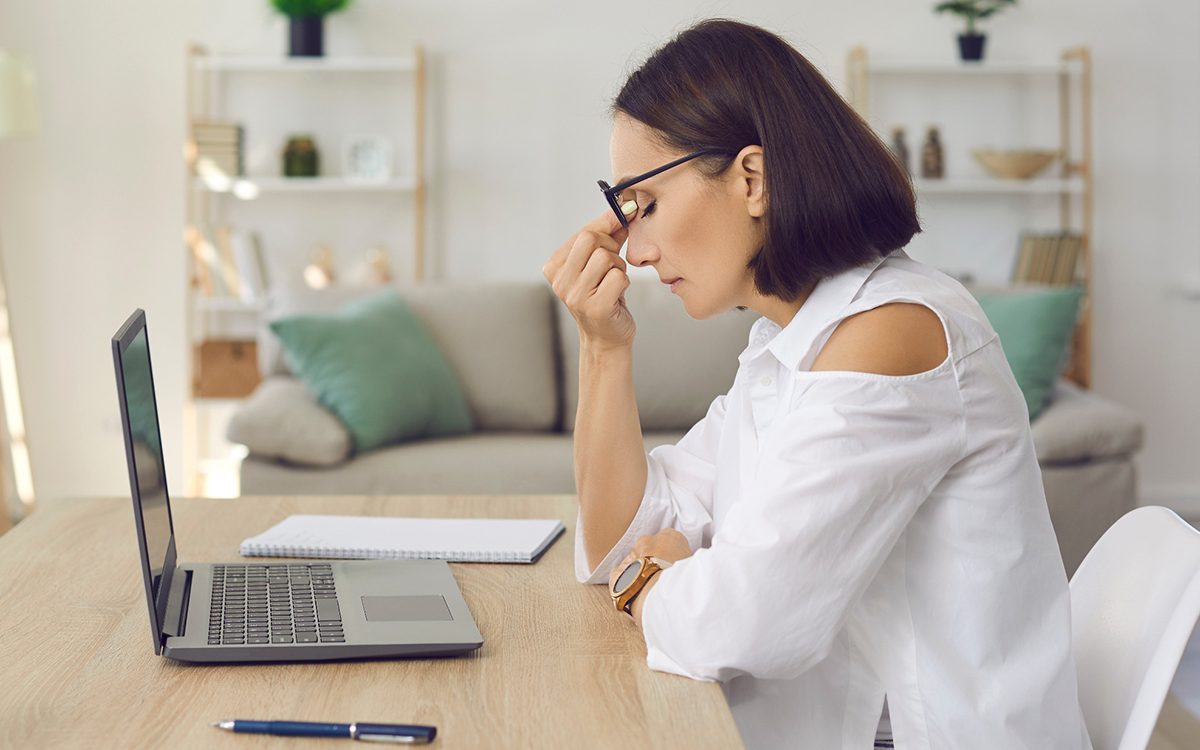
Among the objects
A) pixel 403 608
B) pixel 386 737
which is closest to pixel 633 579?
pixel 403 608

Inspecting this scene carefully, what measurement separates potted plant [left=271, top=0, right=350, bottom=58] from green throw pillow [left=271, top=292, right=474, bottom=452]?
47.6 inches

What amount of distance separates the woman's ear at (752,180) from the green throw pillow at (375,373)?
1802mm

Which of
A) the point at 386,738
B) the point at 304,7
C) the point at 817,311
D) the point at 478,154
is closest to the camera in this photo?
the point at 386,738

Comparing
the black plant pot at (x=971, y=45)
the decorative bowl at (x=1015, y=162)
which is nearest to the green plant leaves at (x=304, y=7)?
the black plant pot at (x=971, y=45)

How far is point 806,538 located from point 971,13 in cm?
335

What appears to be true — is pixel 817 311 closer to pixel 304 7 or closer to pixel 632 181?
pixel 632 181

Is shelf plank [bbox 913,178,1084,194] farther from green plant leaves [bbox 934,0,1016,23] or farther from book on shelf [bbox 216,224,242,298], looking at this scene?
book on shelf [bbox 216,224,242,298]

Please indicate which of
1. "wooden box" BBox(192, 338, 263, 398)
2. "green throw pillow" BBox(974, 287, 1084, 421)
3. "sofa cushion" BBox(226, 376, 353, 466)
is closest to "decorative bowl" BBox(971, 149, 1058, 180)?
"green throw pillow" BBox(974, 287, 1084, 421)

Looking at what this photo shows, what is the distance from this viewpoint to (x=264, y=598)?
84 centimetres

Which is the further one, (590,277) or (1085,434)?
(1085,434)

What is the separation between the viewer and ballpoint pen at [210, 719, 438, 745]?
1.97ft

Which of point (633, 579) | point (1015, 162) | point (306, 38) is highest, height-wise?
point (306, 38)

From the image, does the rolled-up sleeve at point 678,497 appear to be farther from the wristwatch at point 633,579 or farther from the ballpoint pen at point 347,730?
the ballpoint pen at point 347,730

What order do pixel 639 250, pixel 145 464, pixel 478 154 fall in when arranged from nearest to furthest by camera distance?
pixel 145 464 → pixel 639 250 → pixel 478 154
